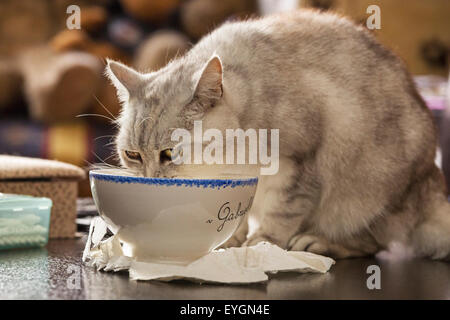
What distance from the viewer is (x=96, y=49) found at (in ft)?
13.6

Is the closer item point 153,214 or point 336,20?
point 153,214

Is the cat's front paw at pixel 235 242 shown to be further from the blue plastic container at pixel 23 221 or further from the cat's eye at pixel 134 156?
the blue plastic container at pixel 23 221

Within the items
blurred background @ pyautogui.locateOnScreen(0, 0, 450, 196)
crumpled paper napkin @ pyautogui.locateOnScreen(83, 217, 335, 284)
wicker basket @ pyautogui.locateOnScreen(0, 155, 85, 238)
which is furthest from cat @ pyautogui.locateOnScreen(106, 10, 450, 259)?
blurred background @ pyautogui.locateOnScreen(0, 0, 450, 196)

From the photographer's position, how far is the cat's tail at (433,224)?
119 centimetres

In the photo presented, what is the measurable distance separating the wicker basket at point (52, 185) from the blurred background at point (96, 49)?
5.35 ft

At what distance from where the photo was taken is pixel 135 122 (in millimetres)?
1177

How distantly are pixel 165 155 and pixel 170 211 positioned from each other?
1.02ft

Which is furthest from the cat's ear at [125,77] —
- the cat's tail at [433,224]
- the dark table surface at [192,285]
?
the cat's tail at [433,224]

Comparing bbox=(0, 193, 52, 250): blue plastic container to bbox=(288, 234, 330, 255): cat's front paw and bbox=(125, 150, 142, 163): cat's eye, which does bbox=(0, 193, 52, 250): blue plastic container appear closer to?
bbox=(125, 150, 142, 163): cat's eye

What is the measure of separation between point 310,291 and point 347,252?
0.49 m

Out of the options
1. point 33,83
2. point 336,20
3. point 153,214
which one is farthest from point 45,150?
point 153,214

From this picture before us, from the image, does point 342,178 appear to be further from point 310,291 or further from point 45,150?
point 45,150

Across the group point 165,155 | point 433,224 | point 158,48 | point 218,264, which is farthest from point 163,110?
point 158,48

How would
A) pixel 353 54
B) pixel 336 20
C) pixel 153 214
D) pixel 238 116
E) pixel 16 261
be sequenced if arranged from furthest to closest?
pixel 336 20, pixel 353 54, pixel 238 116, pixel 16 261, pixel 153 214
